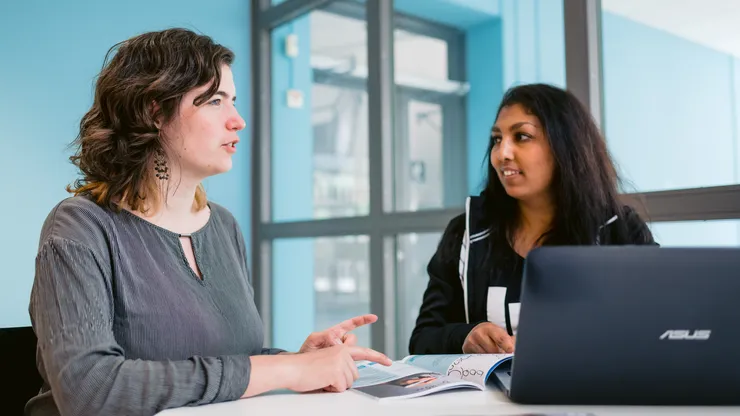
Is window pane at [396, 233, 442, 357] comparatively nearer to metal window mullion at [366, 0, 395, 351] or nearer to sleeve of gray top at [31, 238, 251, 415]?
metal window mullion at [366, 0, 395, 351]

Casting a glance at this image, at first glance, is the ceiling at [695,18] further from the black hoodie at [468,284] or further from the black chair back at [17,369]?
the black chair back at [17,369]

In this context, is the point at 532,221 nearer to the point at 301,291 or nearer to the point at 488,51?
the point at 488,51

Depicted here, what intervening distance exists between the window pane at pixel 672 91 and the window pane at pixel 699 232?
0.13 meters

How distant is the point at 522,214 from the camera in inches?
73.8

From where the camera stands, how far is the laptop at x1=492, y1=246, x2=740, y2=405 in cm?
81

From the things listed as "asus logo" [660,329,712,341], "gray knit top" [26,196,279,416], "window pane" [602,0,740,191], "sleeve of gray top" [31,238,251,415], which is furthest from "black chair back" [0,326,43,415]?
"window pane" [602,0,740,191]

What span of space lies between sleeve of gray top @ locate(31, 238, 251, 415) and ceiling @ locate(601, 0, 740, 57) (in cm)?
176

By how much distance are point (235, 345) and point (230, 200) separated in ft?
8.14

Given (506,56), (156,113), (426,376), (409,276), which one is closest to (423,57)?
(506,56)

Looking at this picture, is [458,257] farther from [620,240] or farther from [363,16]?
[363,16]

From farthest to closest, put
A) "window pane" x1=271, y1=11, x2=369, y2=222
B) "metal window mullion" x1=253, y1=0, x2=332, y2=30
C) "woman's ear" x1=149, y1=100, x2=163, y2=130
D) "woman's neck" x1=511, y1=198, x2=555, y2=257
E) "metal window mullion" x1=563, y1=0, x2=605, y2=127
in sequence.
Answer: "window pane" x1=271, y1=11, x2=369, y2=222 → "metal window mullion" x1=253, y1=0, x2=332, y2=30 → "metal window mullion" x1=563, y1=0, x2=605, y2=127 → "woman's neck" x1=511, y1=198, x2=555, y2=257 → "woman's ear" x1=149, y1=100, x2=163, y2=130

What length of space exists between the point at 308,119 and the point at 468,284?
7.79 ft

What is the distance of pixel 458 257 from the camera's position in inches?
72.4

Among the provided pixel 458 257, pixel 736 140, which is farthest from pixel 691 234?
pixel 458 257
